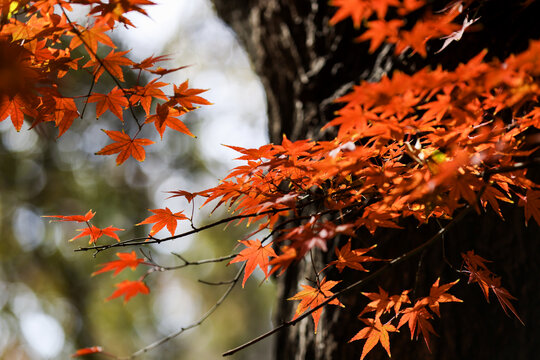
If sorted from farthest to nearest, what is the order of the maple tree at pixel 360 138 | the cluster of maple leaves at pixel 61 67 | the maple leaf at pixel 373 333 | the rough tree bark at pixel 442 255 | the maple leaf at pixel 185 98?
the rough tree bark at pixel 442 255 → the maple leaf at pixel 373 333 → the maple leaf at pixel 185 98 → the cluster of maple leaves at pixel 61 67 → the maple tree at pixel 360 138

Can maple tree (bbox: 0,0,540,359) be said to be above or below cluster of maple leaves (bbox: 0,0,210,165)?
below

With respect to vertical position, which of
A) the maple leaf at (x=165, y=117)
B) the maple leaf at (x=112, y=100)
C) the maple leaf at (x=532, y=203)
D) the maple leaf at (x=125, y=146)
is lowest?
the maple leaf at (x=532, y=203)

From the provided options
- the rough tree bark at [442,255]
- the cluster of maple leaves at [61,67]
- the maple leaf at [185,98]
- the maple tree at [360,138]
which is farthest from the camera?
the rough tree bark at [442,255]

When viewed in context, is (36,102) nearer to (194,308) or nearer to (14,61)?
(14,61)

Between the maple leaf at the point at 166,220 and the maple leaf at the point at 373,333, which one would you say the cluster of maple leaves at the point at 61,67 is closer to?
the maple leaf at the point at 166,220

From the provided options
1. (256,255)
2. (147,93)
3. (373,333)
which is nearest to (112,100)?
(147,93)

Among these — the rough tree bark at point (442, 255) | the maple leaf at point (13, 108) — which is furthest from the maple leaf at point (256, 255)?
the maple leaf at point (13, 108)

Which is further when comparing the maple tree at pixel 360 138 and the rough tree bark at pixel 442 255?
the rough tree bark at pixel 442 255

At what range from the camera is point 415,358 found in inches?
61.4

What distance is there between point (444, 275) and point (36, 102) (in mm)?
1533

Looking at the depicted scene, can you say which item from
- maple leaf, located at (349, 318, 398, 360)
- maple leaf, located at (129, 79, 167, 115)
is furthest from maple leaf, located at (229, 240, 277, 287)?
→ maple leaf, located at (129, 79, 167, 115)

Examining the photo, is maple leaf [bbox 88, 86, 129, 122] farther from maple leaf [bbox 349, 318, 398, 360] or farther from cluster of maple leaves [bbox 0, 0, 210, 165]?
maple leaf [bbox 349, 318, 398, 360]

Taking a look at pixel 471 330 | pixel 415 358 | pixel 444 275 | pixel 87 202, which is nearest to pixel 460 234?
pixel 444 275

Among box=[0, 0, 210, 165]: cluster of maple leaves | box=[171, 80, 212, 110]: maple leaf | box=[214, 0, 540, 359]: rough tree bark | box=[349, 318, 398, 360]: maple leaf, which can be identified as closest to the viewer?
box=[0, 0, 210, 165]: cluster of maple leaves
